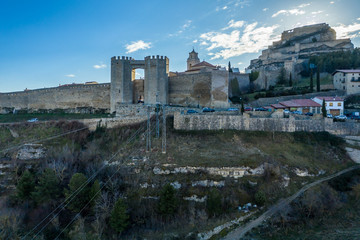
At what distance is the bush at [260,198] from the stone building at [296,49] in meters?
33.6

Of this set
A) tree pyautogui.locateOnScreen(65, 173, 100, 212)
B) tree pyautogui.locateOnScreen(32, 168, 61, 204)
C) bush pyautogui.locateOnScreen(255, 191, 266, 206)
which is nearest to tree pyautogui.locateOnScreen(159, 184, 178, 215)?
tree pyautogui.locateOnScreen(65, 173, 100, 212)

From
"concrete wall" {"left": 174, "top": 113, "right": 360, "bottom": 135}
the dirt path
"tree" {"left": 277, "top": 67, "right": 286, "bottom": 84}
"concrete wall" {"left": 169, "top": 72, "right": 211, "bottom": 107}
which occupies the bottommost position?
the dirt path

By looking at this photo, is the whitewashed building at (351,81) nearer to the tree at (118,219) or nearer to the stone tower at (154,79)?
the stone tower at (154,79)

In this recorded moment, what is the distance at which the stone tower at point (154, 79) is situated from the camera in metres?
29.7

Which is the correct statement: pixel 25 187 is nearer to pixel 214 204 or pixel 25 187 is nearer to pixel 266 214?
pixel 214 204

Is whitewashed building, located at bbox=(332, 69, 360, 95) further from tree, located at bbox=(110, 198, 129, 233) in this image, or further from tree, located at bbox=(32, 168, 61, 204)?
tree, located at bbox=(32, 168, 61, 204)

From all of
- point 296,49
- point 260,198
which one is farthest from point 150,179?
point 296,49

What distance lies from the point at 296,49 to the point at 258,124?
45.7m

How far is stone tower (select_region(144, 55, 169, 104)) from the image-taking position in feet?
97.5

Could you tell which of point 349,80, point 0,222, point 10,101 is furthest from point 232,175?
point 10,101

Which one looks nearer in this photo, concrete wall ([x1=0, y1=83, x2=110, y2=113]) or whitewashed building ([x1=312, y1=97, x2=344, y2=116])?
whitewashed building ([x1=312, y1=97, x2=344, y2=116])

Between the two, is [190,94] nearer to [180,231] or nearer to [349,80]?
[180,231]

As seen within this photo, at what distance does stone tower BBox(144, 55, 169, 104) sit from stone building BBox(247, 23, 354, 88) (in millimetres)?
24657

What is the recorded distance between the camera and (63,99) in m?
34.1
